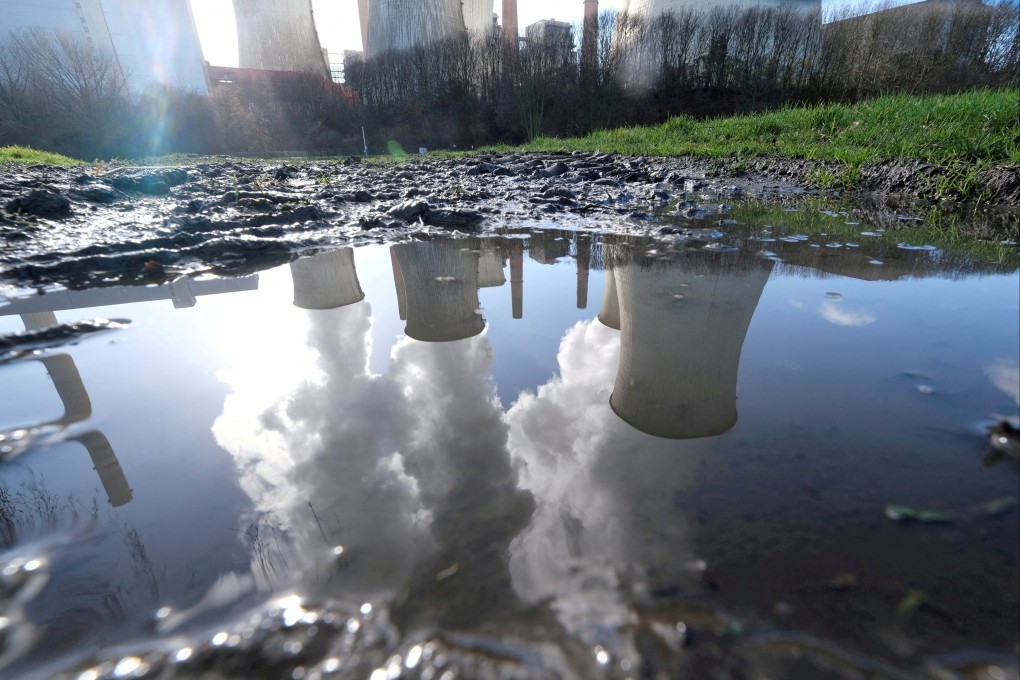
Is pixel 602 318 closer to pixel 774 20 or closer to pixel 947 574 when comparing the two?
pixel 947 574

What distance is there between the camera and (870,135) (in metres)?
4.76

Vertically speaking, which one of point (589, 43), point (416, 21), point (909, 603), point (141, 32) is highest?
point (141, 32)

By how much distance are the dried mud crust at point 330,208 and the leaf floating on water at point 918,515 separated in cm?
219

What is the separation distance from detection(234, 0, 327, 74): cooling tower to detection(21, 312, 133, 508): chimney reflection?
22.4m

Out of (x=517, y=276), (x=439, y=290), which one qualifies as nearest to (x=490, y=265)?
(x=517, y=276)

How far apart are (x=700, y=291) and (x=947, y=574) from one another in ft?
3.58

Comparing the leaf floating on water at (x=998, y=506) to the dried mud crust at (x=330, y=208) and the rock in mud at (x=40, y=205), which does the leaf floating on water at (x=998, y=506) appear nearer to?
the dried mud crust at (x=330, y=208)

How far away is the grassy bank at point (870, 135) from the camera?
351 centimetres

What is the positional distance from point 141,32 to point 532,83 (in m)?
19.1

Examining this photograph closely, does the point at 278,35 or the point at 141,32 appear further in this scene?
the point at 141,32

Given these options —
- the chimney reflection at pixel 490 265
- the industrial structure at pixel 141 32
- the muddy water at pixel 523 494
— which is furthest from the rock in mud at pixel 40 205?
the industrial structure at pixel 141 32

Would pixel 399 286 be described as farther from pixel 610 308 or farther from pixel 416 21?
pixel 416 21

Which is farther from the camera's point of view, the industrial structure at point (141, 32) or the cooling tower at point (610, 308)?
the industrial structure at point (141, 32)

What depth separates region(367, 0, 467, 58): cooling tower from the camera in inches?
615
